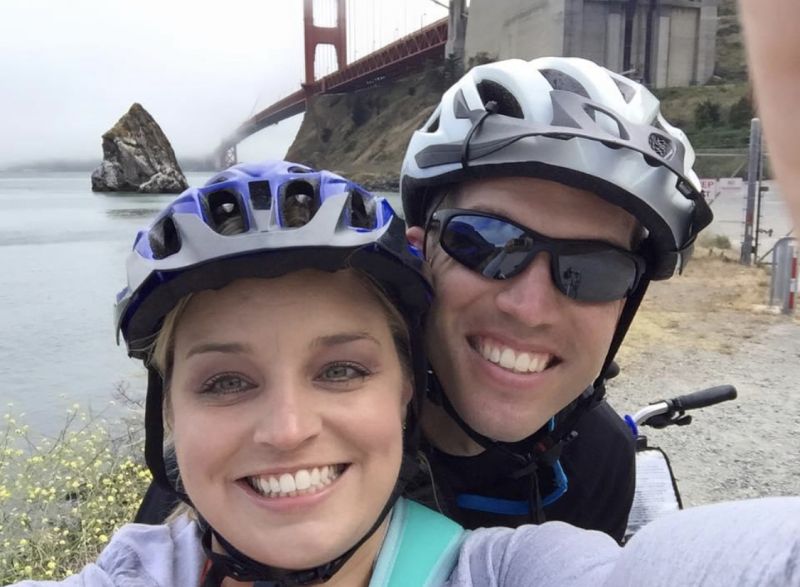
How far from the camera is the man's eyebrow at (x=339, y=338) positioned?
147cm

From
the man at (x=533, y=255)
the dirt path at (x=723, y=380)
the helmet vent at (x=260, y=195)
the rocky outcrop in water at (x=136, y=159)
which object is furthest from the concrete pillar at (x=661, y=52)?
the helmet vent at (x=260, y=195)

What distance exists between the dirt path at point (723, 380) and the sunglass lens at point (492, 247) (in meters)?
3.60

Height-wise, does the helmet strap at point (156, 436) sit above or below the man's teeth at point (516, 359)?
below

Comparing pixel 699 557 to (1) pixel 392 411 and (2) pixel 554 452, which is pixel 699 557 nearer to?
(1) pixel 392 411

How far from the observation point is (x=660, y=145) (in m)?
1.80

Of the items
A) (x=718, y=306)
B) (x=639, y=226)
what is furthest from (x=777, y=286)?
(x=639, y=226)

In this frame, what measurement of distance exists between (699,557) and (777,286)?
10016 mm

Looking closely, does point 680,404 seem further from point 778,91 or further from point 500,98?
point 778,91

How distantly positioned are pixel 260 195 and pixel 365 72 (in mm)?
68472

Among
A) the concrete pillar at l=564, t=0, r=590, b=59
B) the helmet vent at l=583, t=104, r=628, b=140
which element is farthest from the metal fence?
the concrete pillar at l=564, t=0, r=590, b=59

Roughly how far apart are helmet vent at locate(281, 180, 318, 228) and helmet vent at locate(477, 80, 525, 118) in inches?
25.4

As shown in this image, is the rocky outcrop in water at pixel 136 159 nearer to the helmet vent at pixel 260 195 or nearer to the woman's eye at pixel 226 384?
the helmet vent at pixel 260 195

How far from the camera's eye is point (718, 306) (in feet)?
33.1

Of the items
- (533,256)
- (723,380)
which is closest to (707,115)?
(723,380)
